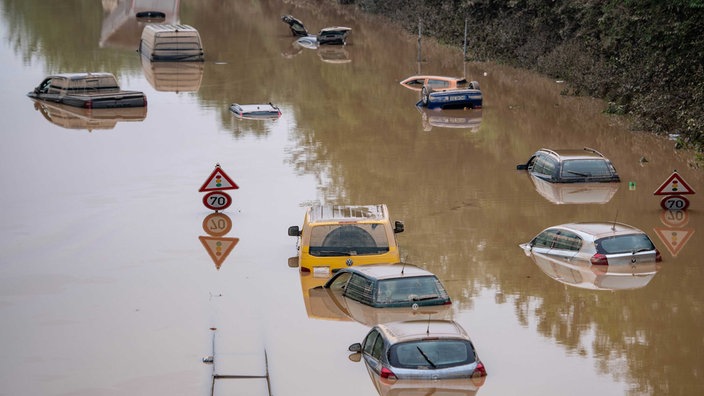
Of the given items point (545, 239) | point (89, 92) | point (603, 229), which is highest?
point (89, 92)

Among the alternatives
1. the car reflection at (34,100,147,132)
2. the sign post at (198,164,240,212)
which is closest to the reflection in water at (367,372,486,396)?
the sign post at (198,164,240,212)

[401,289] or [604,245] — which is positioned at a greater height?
[604,245]

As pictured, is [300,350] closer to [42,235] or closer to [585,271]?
[585,271]

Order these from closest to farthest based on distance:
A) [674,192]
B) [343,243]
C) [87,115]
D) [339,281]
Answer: [339,281]
[343,243]
[674,192]
[87,115]

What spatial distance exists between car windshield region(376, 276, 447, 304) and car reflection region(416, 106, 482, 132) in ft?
84.2

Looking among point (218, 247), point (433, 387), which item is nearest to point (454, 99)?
point (218, 247)

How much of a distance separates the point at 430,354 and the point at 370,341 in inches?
73.2

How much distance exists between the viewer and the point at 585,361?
22.0m

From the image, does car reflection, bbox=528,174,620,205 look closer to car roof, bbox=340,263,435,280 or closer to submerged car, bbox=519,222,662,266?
submerged car, bbox=519,222,662,266

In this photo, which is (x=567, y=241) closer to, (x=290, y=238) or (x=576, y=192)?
(x=290, y=238)

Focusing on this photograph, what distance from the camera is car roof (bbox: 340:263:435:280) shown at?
2341 centimetres

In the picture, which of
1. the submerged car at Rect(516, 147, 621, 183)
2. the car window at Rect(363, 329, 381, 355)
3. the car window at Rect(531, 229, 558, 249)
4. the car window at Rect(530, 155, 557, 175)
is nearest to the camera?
the car window at Rect(363, 329, 381, 355)

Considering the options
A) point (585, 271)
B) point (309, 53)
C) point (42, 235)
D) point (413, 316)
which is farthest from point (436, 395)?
point (309, 53)

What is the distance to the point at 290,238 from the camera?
3122 cm
